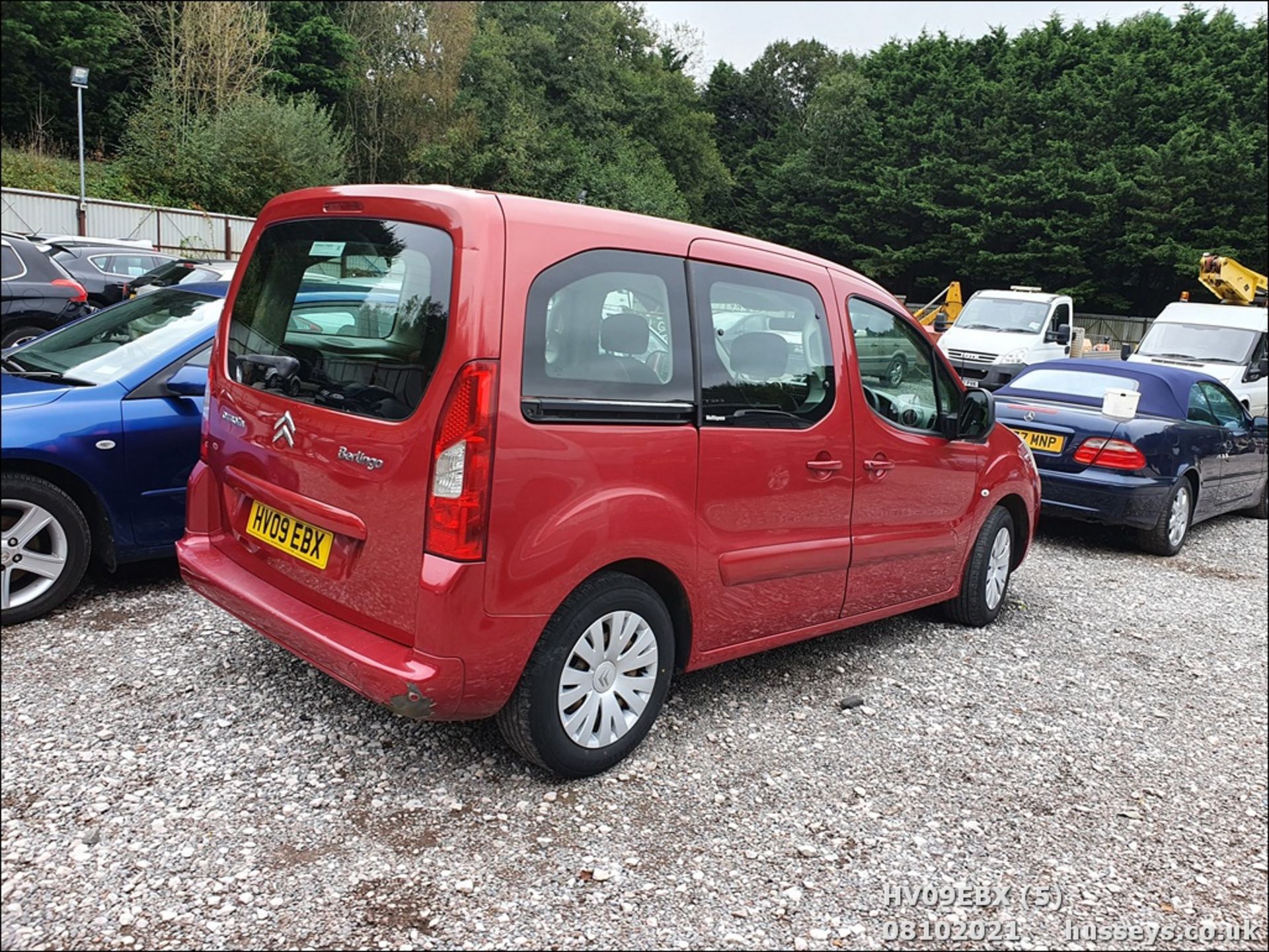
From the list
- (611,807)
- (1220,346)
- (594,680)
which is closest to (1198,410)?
(594,680)

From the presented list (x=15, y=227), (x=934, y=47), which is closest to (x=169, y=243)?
(x=15, y=227)

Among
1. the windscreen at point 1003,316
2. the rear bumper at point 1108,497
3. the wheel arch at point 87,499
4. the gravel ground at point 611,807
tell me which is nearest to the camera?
the gravel ground at point 611,807

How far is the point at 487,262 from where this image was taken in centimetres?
273

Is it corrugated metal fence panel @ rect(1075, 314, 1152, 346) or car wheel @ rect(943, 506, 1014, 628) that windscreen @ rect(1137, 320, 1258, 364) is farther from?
corrugated metal fence panel @ rect(1075, 314, 1152, 346)

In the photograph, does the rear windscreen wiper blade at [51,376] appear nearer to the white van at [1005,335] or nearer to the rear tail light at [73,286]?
the rear tail light at [73,286]

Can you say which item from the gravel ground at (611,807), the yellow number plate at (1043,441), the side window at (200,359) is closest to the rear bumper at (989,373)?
the yellow number plate at (1043,441)

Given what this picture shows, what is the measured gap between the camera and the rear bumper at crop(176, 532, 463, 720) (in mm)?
2725

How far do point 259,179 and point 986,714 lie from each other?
24.7m

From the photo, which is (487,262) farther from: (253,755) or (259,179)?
(259,179)

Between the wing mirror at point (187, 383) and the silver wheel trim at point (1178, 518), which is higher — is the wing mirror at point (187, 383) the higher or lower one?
the higher one

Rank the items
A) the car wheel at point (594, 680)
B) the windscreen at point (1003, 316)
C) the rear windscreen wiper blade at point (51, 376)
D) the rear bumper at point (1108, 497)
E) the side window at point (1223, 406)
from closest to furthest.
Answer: the car wheel at point (594, 680) < the rear windscreen wiper blade at point (51, 376) < the rear bumper at point (1108, 497) < the side window at point (1223, 406) < the windscreen at point (1003, 316)

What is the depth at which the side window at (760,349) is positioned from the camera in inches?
133

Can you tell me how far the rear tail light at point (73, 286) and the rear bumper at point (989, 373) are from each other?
43.0ft

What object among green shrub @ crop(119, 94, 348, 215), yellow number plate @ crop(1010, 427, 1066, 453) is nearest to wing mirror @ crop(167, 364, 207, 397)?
yellow number plate @ crop(1010, 427, 1066, 453)
